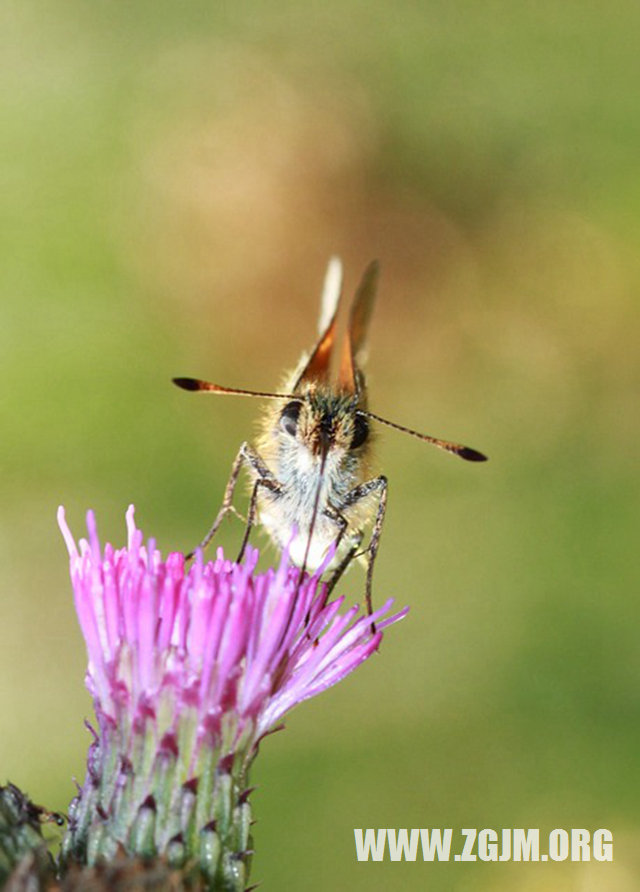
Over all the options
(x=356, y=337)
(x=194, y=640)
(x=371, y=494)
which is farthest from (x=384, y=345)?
(x=194, y=640)

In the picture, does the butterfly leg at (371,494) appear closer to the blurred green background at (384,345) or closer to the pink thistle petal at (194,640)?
the pink thistle petal at (194,640)

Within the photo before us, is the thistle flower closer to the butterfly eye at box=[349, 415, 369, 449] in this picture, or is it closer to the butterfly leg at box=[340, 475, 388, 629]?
the butterfly leg at box=[340, 475, 388, 629]

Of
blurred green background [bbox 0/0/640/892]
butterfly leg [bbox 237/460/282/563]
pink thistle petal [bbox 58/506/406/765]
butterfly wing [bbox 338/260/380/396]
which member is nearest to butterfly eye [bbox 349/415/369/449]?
butterfly wing [bbox 338/260/380/396]

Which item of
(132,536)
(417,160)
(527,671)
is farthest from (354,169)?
(132,536)

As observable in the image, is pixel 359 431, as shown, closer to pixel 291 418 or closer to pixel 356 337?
pixel 291 418

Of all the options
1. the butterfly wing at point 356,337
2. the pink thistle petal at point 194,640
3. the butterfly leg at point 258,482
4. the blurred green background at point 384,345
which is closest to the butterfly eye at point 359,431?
the butterfly wing at point 356,337

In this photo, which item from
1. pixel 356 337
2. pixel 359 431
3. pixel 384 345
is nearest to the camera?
pixel 359 431

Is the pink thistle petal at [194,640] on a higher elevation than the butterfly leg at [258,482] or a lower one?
lower
